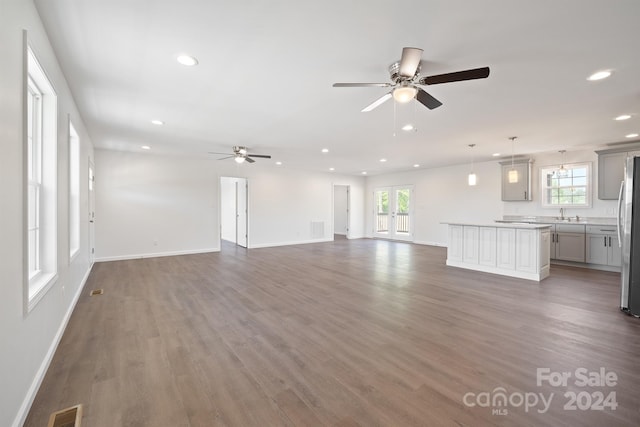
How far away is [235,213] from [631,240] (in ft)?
30.2

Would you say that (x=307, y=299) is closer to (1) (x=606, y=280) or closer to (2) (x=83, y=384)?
(2) (x=83, y=384)

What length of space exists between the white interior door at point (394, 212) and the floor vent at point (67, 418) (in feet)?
30.5

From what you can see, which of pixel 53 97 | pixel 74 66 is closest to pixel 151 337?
pixel 53 97

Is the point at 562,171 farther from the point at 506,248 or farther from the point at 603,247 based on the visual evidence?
the point at 506,248

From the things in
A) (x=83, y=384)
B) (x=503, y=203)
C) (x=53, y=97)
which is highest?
(x=53, y=97)

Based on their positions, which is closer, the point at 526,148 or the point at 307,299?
the point at 307,299

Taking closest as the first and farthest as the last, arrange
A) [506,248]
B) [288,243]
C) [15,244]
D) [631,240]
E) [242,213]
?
1. [15,244]
2. [631,240]
3. [506,248]
4. [242,213]
5. [288,243]

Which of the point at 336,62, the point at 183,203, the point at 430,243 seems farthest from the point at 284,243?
the point at 336,62

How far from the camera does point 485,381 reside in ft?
6.54

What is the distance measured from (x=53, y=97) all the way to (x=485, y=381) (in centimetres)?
430

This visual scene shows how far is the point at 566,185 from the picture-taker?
6.49 meters

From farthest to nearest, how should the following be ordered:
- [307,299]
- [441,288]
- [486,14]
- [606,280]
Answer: [606,280]
[441,288]
[307,299]
[486,14]

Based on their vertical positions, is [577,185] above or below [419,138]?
below

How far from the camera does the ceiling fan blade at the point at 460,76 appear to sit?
6.93 feet
